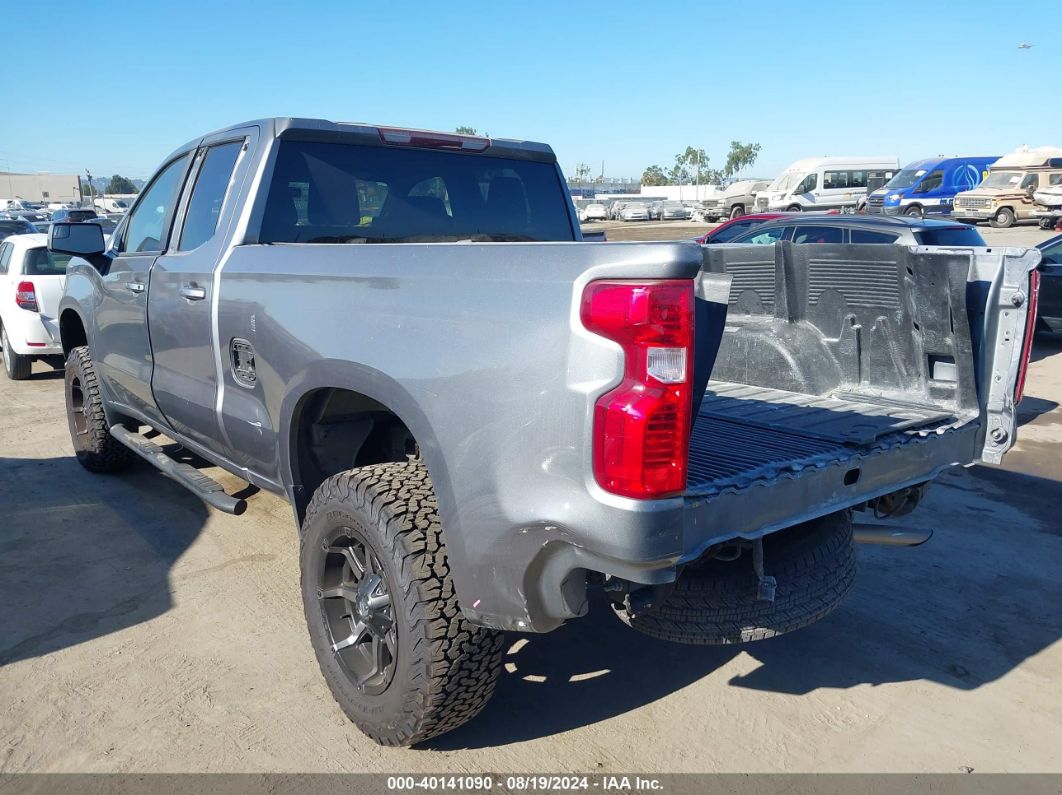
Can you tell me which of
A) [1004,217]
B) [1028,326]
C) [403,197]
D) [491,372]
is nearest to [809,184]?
[1004,217]

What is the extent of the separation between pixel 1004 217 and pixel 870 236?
2555 cm

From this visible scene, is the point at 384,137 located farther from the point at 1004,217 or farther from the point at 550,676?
the point at 1004,217

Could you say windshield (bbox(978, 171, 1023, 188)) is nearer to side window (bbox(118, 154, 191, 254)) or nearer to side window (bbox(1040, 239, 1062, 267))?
side window (bbox(1040, 239, 1062, 267))

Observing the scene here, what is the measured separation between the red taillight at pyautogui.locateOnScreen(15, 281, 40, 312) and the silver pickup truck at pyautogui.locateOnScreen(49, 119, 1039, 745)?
513 cm

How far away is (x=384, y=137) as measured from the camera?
4.03m

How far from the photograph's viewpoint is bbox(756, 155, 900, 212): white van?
34.9 m

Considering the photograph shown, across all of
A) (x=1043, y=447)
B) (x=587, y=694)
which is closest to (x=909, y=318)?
(x=587, y=694)

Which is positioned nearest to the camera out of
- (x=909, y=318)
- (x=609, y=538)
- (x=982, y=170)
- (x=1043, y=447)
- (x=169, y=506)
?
(x=609, y=538)

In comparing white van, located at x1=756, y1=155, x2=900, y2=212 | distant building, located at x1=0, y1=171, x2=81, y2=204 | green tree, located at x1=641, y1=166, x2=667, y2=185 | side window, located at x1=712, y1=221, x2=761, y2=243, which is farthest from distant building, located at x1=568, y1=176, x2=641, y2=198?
side window, located at x1=712, y1=221, x2=761, y2=243

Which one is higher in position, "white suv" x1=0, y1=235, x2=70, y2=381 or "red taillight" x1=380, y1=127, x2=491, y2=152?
"red taillight" x1=380, y1=127, x2=491, y2=152

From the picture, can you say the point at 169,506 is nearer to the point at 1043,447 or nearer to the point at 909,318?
the point at 909,318

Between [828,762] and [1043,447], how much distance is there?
5113 mm

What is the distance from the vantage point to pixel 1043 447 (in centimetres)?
691

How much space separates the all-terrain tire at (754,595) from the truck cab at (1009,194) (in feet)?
105
